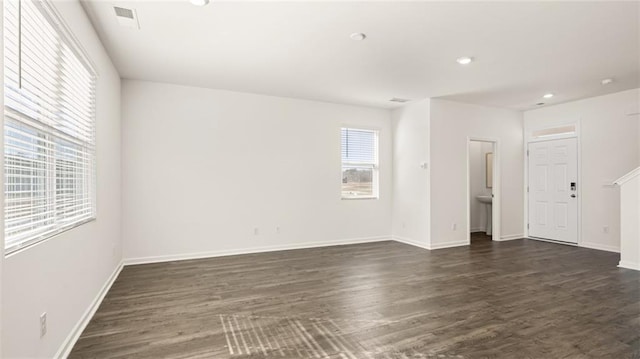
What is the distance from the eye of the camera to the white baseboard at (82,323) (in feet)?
7.63

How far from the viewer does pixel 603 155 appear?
5.81 m

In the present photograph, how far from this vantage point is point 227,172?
5461 millimetres

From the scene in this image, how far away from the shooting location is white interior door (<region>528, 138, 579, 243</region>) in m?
6.25

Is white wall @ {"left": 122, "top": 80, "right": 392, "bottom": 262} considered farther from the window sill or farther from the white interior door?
the white interior door

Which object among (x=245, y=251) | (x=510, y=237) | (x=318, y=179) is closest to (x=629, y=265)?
(x=510, y=237)

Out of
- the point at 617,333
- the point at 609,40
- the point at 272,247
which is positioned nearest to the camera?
the point at 617,333

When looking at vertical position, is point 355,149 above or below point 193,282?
above

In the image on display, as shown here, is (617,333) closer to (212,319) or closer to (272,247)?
(212,319)

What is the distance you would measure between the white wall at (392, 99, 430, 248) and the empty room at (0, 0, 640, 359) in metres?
0.04

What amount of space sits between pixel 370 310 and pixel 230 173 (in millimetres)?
3265

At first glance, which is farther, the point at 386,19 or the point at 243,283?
the point at 243,283

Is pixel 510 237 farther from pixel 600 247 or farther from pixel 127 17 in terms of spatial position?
pixel 127 17

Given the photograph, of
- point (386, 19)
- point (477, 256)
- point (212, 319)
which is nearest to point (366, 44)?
point (386, 19)

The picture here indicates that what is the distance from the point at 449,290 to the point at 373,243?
2.80 meters
